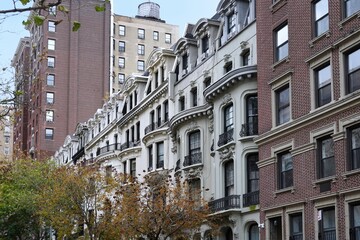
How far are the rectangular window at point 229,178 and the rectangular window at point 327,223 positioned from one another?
9.83m

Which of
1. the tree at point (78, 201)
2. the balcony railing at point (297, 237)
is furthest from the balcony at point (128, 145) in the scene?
the balcony railing at point (297, 237)

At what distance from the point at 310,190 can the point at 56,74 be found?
238ft

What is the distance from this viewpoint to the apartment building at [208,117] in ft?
117

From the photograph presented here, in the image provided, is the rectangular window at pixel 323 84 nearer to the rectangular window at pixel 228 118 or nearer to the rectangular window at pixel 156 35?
the rectangular window at pixel 228 118

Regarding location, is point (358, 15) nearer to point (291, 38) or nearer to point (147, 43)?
point (291, 38)

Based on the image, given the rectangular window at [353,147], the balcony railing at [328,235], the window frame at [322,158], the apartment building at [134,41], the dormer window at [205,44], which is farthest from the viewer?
the apartment building at [134,41]

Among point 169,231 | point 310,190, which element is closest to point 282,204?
point 310,190

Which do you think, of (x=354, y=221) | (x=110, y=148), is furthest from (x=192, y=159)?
(x=110, y=148)

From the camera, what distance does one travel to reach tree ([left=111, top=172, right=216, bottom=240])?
1419 inches

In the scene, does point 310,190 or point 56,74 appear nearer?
point 310,190

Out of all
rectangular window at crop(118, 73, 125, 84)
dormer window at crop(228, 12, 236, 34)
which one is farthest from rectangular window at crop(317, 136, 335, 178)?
rectangular window at crop(118, 73, 125, 84)

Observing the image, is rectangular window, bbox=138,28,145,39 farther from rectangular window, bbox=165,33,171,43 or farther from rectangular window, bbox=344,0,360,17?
rectangular window, bbox=344,0,360,17

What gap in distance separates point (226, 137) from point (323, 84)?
10.3 metres

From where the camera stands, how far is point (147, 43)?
10544cm
